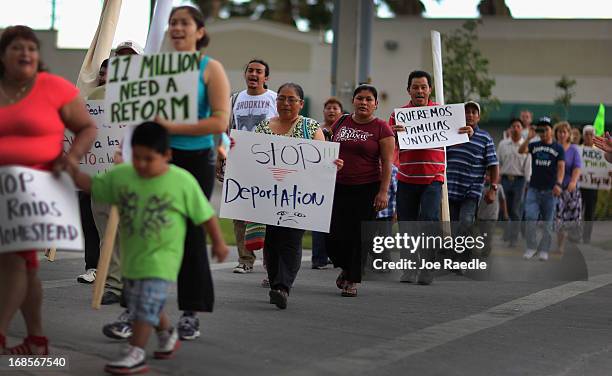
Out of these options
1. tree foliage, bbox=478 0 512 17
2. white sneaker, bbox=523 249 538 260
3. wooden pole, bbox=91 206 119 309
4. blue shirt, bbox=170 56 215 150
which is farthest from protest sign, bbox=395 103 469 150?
tree foliage, bbox=478 0 512 17

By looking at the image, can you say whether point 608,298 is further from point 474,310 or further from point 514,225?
point 514,225

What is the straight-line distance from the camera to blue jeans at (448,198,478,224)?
13312mm

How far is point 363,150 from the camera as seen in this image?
10.6 metres

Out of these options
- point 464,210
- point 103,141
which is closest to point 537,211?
point 464,210

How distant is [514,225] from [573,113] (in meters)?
26.0

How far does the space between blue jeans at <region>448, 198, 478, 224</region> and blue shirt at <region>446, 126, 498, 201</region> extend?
2.8 inches

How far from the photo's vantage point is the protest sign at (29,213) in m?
6.37

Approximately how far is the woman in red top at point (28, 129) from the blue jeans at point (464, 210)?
281 inches

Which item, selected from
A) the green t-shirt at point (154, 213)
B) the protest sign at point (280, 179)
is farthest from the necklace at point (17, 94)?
the protest sign at point (280, 179)

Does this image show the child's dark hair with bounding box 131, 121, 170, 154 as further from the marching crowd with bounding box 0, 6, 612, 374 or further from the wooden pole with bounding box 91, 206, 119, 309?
the wooden pole with bounding box 91, 206, 119, 309

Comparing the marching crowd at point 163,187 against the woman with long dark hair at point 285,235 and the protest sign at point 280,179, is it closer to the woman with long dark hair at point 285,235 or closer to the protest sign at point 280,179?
the woman with long dark hair at point 285,235

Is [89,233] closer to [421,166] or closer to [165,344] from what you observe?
[421,166]

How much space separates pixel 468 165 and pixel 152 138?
733 cm

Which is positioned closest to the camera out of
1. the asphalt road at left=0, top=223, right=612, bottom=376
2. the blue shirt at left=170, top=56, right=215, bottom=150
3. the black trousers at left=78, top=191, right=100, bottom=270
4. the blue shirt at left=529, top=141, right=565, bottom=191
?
the asphalt road at left=0, top=223, right=612, bottom=376
